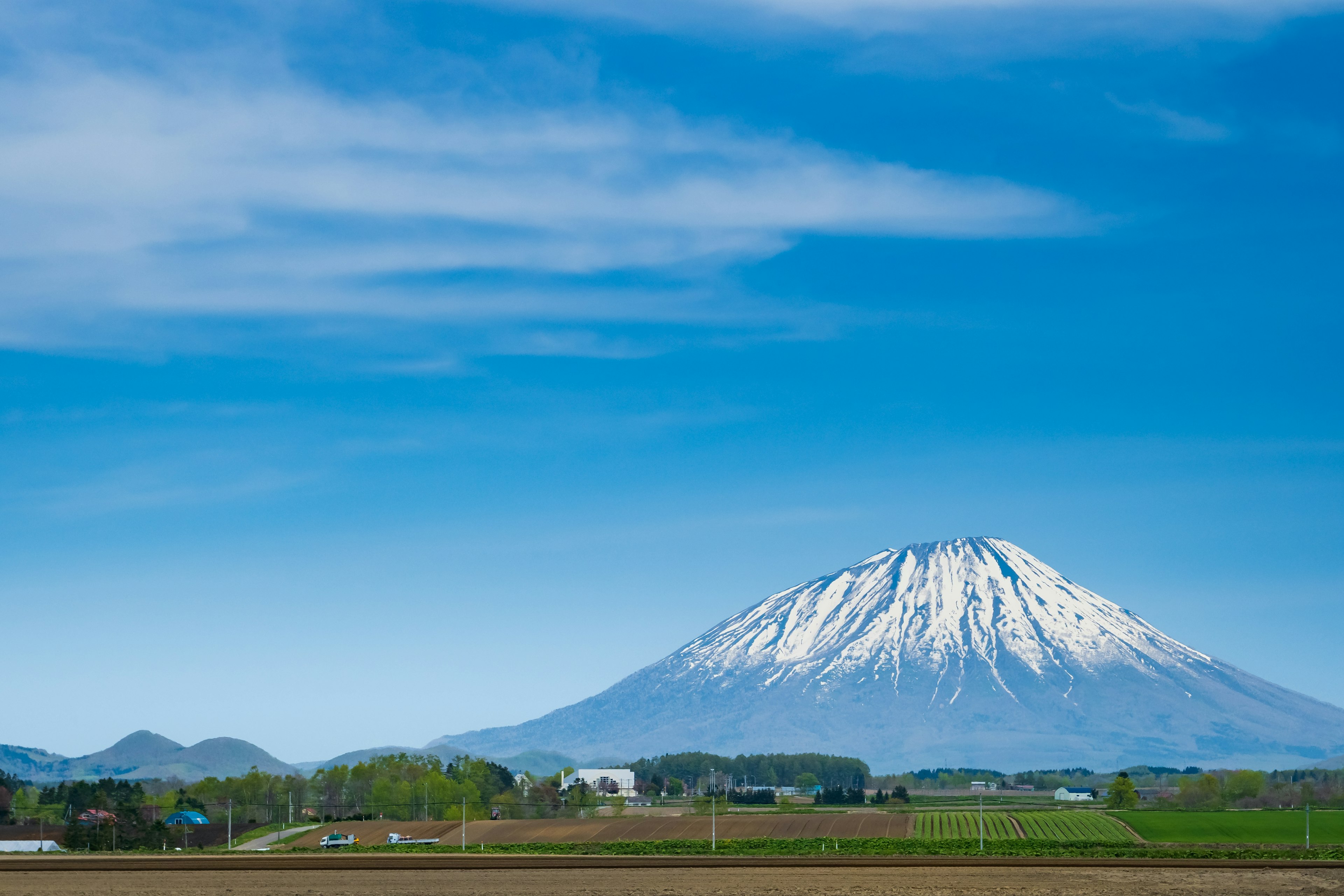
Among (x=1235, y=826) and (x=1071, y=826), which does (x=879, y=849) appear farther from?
(x=1235, y=826)

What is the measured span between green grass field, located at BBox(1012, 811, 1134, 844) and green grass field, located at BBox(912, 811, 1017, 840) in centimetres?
138

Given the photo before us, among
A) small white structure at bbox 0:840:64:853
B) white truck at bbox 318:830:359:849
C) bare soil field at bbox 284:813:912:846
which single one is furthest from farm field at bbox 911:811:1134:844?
small white structure at bbox 0:840:64:853

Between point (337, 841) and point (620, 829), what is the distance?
22.9 meters

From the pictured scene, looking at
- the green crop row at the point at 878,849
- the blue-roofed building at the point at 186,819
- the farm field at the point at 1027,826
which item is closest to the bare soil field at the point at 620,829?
the farm field at the point at 1027,826

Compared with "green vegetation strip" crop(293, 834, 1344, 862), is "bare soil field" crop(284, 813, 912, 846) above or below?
below

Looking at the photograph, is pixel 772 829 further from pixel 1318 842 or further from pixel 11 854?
pixel 11 854

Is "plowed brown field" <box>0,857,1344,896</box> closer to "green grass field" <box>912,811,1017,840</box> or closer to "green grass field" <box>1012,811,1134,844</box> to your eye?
"green grass field" <box>912,811,1017,840</box>

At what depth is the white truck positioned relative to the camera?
81.0m

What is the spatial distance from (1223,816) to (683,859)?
73984mm

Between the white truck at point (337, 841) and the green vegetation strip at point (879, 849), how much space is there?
173 inches

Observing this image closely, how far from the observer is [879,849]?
66.8 m

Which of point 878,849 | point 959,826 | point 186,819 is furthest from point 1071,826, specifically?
point 186,819

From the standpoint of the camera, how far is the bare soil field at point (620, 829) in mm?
90438

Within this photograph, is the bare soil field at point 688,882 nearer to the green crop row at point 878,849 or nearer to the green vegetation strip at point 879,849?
the green vegetation strip at point 879,849
